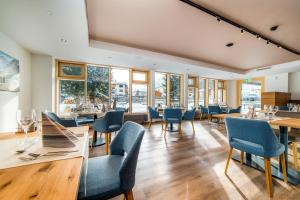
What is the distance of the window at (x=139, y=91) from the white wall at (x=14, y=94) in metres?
3.83

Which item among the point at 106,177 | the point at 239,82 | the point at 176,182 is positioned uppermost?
the point at 239,82

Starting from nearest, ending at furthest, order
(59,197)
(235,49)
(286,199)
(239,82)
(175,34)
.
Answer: (59,197) → (286,199) → (175,34) → (235,49) → (239,82)

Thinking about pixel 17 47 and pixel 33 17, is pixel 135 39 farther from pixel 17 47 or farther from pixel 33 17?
pixel 17 47

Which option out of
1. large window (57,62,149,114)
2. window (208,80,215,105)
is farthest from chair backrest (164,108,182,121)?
window (208,80,215,105)

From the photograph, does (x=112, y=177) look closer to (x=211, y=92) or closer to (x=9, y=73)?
(x=9, y=73)

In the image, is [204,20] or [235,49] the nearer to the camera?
[204,20]

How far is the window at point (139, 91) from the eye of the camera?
678cm

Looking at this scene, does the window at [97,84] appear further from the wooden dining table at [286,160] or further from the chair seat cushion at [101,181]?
the wooden dining table at [286,160]

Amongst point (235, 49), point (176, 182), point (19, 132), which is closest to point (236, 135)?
point (176, 182)

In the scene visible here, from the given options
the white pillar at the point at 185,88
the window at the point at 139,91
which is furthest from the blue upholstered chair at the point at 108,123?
the white pillar at the point at 185,88

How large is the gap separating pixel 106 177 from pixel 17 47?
4.27 metres

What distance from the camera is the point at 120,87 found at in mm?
6484

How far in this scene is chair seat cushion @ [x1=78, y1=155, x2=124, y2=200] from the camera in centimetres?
94

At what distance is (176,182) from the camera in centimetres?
196
